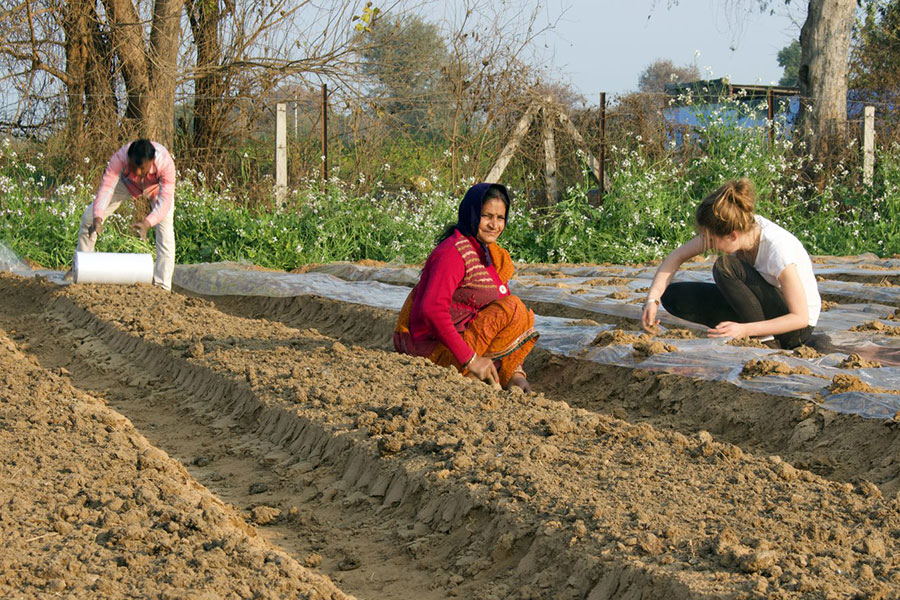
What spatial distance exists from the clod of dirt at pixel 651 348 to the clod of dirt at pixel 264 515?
2407mm

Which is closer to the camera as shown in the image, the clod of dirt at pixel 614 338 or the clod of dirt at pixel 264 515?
the clod of dirt at pixel 264 515

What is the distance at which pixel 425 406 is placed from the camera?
4156 mm

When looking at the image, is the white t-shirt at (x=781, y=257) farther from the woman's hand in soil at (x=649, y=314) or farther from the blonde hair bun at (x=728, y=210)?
the woman's hand in soil at (x=649, y=314)

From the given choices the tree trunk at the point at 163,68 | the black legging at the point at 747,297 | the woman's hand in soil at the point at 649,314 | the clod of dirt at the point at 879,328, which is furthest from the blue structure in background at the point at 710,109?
the woman's hand in soil at the point at 649,314

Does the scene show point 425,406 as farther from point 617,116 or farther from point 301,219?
point 617,116

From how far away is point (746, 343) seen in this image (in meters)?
5.15

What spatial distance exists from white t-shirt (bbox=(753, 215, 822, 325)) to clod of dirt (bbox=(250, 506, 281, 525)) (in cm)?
276

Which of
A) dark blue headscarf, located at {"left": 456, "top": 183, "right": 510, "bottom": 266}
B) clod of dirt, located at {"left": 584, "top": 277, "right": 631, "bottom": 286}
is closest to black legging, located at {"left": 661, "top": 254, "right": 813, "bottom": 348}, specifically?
dark blue headscarf, located at {"left": 456, "top": 183, "right": 510, "bottom": 266}

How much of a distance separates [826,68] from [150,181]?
9659 mm

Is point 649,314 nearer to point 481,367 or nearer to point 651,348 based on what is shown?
point 651,348

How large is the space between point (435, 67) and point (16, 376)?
8.81 m

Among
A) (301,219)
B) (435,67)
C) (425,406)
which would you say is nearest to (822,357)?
(425,406)

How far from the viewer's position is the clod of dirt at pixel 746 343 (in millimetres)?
5102

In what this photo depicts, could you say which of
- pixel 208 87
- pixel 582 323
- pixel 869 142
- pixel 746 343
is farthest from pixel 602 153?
pixel 746 343
